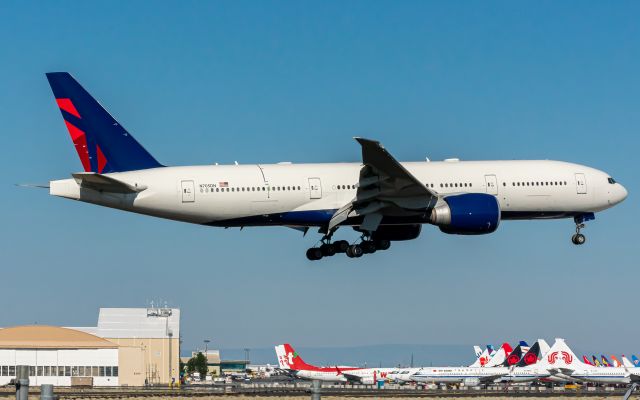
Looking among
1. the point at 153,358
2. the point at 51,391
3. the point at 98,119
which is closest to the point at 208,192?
the point at 98,119

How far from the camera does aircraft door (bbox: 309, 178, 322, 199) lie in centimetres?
6303

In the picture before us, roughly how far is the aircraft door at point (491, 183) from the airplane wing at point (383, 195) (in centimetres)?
397

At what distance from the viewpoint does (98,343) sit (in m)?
122

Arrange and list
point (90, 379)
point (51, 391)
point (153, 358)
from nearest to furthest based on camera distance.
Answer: point (51, 391), point (90, 379), point (153, 358)

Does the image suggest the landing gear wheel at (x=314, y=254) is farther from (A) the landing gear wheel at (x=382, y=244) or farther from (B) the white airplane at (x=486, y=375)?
(B) the white airplane at (x=486, y=375)

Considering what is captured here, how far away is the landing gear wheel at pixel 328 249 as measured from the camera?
219 feet

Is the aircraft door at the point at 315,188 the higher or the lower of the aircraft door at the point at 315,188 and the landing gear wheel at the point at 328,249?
the higher

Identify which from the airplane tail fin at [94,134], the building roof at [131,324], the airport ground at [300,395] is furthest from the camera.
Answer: the building roof at [131,324]

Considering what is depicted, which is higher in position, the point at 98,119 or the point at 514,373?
the point at 98,119

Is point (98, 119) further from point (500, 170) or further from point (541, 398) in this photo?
point (541, 398)

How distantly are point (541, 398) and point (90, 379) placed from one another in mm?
64894

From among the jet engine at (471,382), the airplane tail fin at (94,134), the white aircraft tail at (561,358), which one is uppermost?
the airplane tail fin at (94,134)

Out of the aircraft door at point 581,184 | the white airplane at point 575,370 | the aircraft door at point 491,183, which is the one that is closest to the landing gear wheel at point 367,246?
the aircraft door at point 491,183

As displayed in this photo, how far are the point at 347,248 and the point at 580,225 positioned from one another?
52.6 ft
